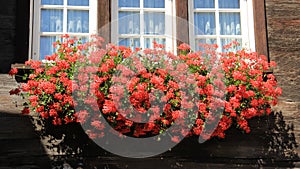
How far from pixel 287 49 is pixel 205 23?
89 cm

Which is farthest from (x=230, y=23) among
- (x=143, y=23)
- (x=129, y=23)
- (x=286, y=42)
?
(x=129, y=23)

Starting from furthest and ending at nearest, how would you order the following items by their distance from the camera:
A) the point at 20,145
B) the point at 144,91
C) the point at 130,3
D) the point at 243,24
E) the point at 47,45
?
the point at 243,24
the point at 130,3
the point at 47,45
the point at 20,145
the point at 144,91

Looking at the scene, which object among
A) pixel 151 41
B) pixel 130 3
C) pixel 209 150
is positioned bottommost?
pixel 209 150

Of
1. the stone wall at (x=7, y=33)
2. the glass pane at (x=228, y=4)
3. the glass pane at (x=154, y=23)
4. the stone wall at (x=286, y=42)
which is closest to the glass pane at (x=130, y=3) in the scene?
the glass pane at (x=154, y=23)

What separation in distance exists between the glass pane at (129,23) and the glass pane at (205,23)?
623 mm

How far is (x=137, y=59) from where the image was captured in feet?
14.7

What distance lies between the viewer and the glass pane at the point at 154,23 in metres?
5.22

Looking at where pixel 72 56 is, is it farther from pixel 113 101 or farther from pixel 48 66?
pixel 113 101

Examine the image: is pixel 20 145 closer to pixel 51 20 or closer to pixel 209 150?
pixel 51 20

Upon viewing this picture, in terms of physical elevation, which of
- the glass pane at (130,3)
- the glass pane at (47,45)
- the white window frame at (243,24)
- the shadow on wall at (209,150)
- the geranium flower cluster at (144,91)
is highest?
the glass pane at (130,3)

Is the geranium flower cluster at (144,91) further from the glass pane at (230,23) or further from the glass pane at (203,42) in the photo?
the glass pane at (230,23)

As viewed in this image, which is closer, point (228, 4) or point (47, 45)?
point (47, 45)

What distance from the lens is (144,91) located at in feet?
13.9

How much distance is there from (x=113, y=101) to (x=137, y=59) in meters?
0.49
